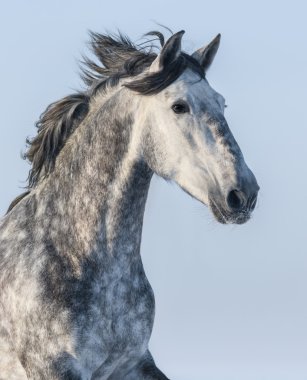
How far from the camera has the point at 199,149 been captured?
36.9 feet

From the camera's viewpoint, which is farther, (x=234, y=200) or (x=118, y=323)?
(x=118, y=323)

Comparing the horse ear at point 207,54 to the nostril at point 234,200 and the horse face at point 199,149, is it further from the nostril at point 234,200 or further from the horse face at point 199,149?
the nostril at point 234,200

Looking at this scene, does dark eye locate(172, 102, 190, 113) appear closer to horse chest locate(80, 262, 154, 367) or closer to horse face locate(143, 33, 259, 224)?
horse face locate(143, 33, 259, 224)

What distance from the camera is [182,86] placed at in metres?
11.5

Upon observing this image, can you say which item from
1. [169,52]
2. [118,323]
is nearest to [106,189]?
[118,323]

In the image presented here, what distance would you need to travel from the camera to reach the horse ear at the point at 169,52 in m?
11.6

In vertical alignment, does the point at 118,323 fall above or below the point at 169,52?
below

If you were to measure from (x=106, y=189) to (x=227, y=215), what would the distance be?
48.0 inches

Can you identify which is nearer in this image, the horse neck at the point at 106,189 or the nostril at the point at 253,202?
the nostril at the point at 253,202

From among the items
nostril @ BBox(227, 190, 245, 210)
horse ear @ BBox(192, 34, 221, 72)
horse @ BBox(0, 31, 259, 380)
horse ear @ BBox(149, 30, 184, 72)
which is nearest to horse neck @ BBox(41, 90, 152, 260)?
horse @ BBox(0, 31, 259, 380)

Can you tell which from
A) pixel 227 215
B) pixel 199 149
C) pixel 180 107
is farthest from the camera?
pixel 180 107

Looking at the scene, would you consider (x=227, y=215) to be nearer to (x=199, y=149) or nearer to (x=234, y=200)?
(x=234, y=200)

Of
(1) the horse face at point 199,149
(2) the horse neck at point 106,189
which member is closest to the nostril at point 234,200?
(1) the horse face at point 199,149

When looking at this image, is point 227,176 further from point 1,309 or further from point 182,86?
point 1,309
